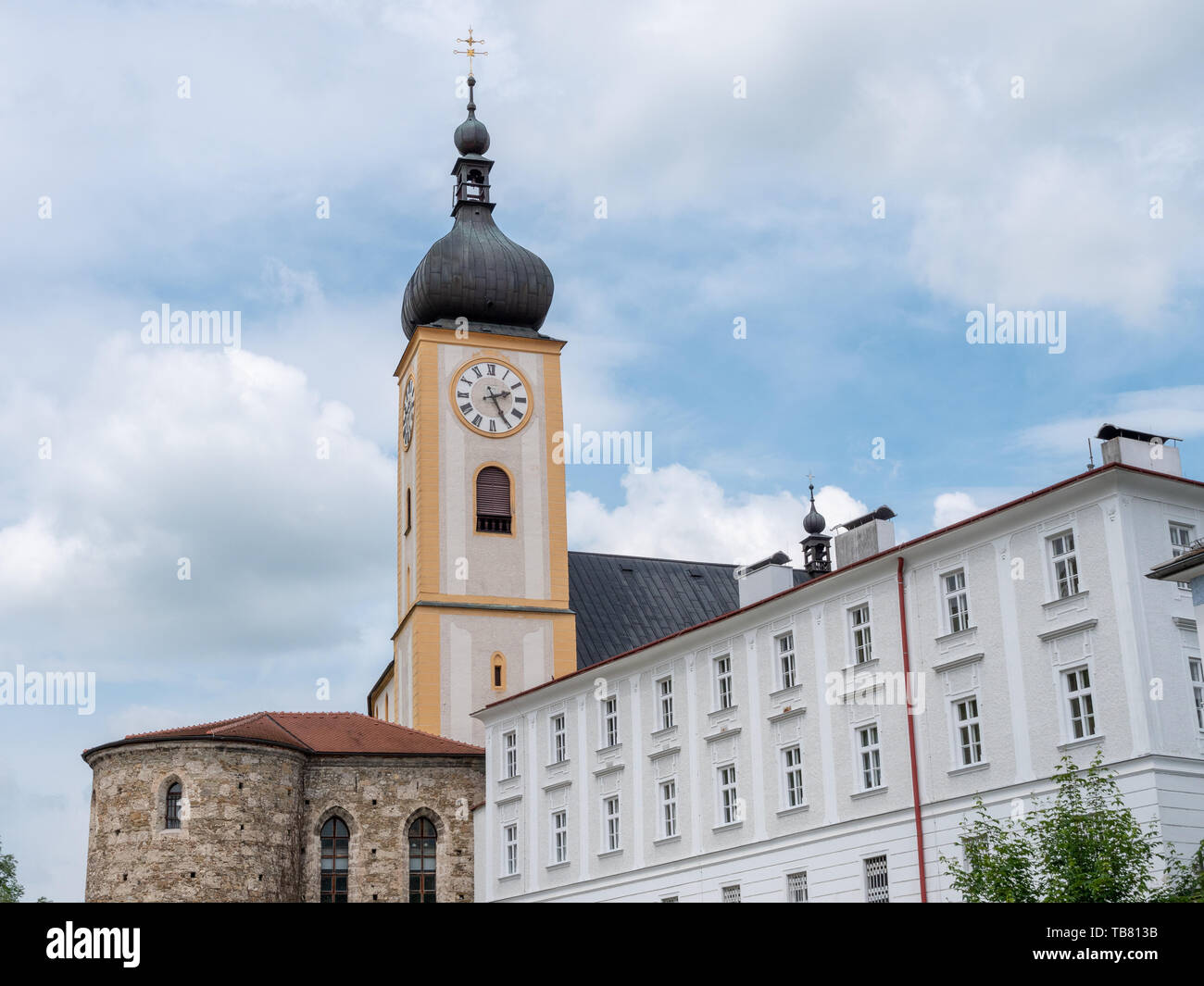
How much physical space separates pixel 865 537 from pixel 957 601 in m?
5.71

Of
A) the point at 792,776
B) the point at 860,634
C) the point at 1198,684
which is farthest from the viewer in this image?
the point at 792,776

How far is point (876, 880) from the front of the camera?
32688mm

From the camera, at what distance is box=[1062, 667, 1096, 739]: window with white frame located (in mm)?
29219

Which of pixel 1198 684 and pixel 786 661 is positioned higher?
pixel 786 661

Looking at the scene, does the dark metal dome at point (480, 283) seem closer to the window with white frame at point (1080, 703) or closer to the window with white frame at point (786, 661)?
the window with white frame at point (786, 661)

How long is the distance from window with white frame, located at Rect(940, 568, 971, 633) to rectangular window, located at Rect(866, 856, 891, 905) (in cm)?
505

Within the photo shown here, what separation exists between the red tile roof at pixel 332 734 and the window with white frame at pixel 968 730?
1960 cm

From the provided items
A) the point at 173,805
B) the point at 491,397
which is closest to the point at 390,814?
the point at 173,805

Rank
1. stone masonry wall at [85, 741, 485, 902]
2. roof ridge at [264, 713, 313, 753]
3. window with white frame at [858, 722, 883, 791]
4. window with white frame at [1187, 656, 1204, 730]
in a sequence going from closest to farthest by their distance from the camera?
→ window with white frame at [1187, 656, 1204, 730]
window with white frame at [858, 722, 883, 791]
stone masonry wall at [85, 741, 485, 902]
roof ridge at [264, 713, 313, 753]

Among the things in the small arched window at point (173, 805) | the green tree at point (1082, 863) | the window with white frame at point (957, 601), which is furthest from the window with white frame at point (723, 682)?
the small arched window at point (173, 805)

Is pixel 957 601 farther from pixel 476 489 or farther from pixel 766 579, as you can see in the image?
pixel 476 489

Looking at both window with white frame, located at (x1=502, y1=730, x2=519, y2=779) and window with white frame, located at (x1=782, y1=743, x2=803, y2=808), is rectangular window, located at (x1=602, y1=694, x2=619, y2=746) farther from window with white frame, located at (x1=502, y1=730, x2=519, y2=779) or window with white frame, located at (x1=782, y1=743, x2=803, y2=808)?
window with white frame, located at (x1=782, y1=743, x2=803, y2=808)

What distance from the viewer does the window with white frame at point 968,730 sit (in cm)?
3124

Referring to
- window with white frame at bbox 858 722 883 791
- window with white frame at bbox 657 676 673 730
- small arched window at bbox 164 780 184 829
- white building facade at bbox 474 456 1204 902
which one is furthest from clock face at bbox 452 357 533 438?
window with white frame at bbox 858 722 883 791
